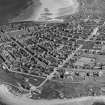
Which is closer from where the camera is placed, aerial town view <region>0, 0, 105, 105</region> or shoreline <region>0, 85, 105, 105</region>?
shoreline <region>0, 85, 105, 105</region>

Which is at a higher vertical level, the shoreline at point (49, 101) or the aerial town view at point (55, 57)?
the aerial town view at point (55, 57)

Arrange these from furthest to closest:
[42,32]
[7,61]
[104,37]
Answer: [42,32]
[104,37]
[7,61]

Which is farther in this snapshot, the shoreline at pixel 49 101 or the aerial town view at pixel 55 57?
the aerial town view at pixel 55 57

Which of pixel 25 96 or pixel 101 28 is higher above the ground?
pixel 101 28

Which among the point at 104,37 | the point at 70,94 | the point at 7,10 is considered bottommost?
the point at 70,94

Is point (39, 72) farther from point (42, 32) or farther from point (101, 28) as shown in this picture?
point (101, 28)

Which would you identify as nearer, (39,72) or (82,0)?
(39,72)

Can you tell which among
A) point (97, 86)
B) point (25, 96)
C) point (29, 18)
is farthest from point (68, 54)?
point (29, 18)

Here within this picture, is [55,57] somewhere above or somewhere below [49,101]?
above
